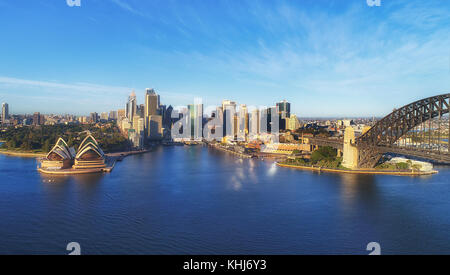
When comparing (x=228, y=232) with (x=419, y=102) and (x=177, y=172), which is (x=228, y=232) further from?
(x=419, y=102)

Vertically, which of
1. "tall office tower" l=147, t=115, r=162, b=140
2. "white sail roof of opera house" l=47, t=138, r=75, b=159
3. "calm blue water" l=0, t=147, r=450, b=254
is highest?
"tall office tower" l=147, t=115, r=162, b=140

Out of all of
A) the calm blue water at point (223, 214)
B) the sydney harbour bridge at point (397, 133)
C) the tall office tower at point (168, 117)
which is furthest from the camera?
the tall office tower at point (168, 117)

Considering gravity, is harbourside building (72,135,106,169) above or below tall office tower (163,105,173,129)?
below

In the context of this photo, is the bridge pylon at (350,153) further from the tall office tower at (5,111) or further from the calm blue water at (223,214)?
the tall office tower at (5,111)

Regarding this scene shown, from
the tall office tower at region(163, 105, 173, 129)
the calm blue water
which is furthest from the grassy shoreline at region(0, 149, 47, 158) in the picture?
the tall office tower at region(163, 105, 173, 129)

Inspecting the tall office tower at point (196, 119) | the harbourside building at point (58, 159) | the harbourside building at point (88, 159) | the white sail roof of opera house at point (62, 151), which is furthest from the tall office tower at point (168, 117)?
the harbourside building at point (88, 159)

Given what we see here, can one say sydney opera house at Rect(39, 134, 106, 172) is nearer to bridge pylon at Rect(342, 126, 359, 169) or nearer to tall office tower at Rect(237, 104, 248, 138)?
bridge pylon at Rect(342, 126, 359, 169)

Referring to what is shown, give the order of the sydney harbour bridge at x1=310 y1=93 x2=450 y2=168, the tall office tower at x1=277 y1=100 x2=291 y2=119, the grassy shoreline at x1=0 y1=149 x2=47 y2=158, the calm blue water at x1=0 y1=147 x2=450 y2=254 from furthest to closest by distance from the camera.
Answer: the tall office tower at x1=277 y1=100 x2=291 y2=119, the grassy shoreline at x1=0 y1=149 x2=47 y2=158, the sydney harbour bridge at x1=310 y1=93 x2=450 y2=168, the calm blue water at x1=0 y1=147 x2=450 y2=254

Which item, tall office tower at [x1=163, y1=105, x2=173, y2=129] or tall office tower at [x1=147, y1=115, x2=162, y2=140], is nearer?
tall office tower at [x1=147, y1=115, x2=162, y2=140]
